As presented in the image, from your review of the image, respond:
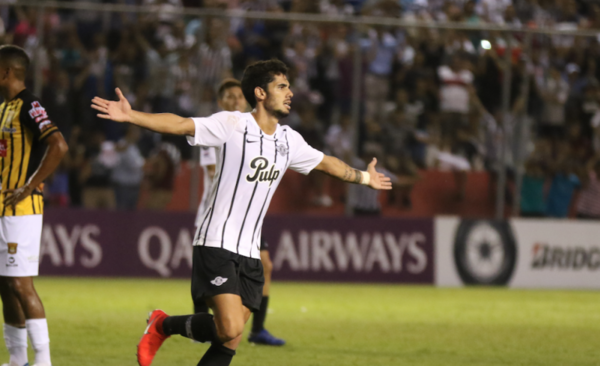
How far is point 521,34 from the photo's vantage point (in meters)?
15.5

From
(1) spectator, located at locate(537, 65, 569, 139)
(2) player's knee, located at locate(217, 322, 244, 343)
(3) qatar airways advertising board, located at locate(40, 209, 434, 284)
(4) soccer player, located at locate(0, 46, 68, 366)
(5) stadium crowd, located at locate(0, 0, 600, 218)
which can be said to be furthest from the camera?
(1) spectator, located at locate(537, 65, 569, 139)

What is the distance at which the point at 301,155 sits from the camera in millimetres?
6047

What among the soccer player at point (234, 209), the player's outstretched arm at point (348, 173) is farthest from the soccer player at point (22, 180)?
the player's outstretched arm at point (348, 173)

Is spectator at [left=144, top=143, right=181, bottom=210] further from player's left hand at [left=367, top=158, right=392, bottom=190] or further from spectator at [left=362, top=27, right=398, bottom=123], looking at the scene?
player's left hand at [left=367, top=158, right=392, bottom=190]

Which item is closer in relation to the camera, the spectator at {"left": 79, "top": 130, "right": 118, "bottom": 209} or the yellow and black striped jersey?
the yellow and black striped jersey

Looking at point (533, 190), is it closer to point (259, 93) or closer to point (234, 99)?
point (234, 99)

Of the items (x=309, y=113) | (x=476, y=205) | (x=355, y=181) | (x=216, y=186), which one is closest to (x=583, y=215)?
(x=476, y=205)

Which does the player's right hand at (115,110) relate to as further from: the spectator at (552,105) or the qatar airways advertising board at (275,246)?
the spectator at (552,105)

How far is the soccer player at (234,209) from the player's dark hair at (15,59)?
1.58m

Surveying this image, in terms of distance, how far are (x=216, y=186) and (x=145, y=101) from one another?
9.44 meters

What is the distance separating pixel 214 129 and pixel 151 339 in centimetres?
156

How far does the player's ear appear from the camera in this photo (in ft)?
19.2

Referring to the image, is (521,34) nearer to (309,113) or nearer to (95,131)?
(309,113)

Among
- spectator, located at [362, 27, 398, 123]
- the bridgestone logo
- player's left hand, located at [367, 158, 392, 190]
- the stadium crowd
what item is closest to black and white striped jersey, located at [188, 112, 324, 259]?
player's left hand, located at [367, 158, 392, 190]
